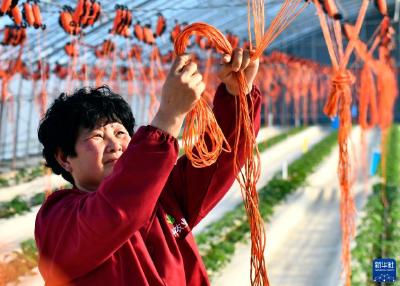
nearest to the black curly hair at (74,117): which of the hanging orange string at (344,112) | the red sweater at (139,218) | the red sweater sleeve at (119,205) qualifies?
the red sweater at (139,218)

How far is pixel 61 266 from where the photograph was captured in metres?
1.54

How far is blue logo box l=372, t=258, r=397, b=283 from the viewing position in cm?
277

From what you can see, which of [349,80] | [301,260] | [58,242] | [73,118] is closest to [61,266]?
[58,242]

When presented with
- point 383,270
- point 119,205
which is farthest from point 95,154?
point 383,270

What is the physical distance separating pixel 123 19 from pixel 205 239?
2.19 meters

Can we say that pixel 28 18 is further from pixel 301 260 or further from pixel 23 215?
pixel 301 260

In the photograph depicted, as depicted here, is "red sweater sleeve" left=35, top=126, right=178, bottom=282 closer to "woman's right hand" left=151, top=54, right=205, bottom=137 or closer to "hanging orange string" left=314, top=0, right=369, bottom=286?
"woman's right hand" left=151, top=54, right=205, bottom=137

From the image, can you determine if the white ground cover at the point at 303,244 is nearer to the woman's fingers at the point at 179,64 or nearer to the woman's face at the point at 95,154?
the woman's face at the point at 95,154

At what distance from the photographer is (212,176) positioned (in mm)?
1807

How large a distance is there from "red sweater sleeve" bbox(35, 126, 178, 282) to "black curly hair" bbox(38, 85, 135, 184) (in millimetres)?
239

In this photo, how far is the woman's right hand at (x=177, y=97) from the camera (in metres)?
1.47

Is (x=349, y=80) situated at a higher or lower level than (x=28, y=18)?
lower

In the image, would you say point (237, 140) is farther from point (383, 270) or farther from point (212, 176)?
point (383, 270)

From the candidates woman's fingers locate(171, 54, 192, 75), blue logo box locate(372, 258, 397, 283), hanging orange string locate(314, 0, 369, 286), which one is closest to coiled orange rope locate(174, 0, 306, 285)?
woman's fingers locate(171, 54, 192, 75)
